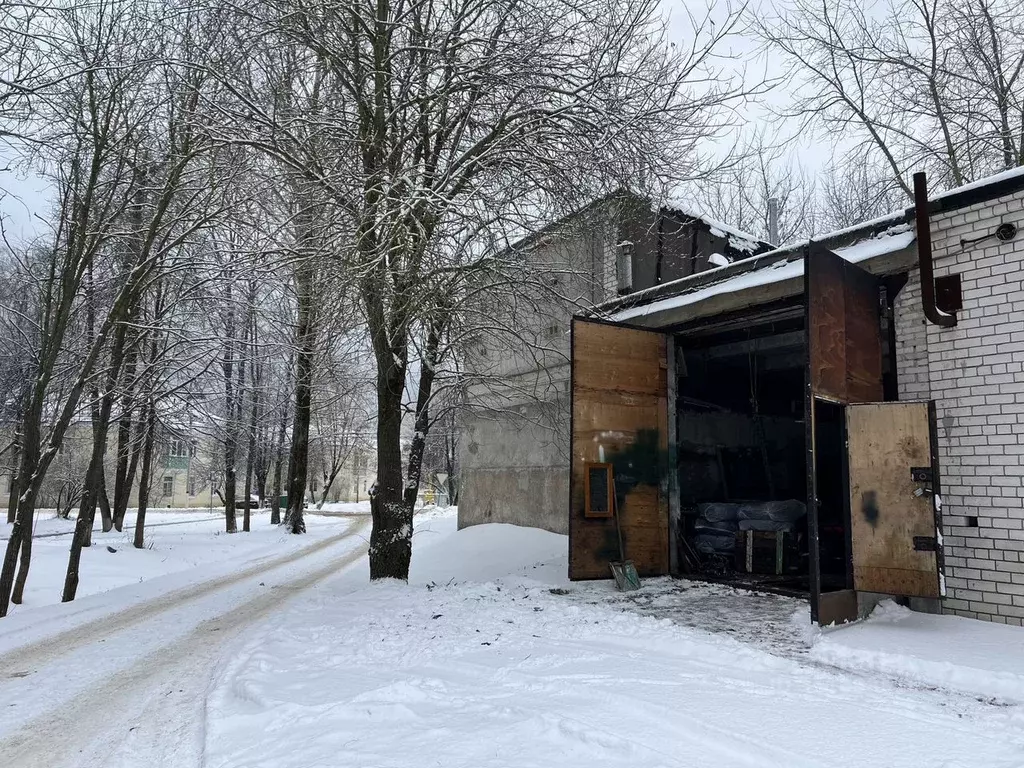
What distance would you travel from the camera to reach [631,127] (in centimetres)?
747

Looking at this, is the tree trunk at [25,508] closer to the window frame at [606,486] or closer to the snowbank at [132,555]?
the snowbank at [132,555]

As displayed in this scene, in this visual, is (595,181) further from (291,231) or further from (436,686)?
(436,686)

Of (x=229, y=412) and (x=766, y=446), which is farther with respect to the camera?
(x=229, y=412)

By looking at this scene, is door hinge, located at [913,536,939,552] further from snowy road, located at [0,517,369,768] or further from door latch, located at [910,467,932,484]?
snowy road, located at [0,517,369,768]

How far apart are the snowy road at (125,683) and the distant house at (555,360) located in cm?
508

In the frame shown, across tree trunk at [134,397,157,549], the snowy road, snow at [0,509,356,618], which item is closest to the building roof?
the snowy road

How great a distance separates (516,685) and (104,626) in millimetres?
6257

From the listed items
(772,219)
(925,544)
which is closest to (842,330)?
(925,544)

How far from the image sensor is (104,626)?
8031mm

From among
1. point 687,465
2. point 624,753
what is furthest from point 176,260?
point 624,753

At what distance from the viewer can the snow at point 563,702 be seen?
3.28 m

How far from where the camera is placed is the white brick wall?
5.95 m

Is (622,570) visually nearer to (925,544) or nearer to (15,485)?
(925,544)

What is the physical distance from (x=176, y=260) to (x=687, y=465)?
10.2 m
